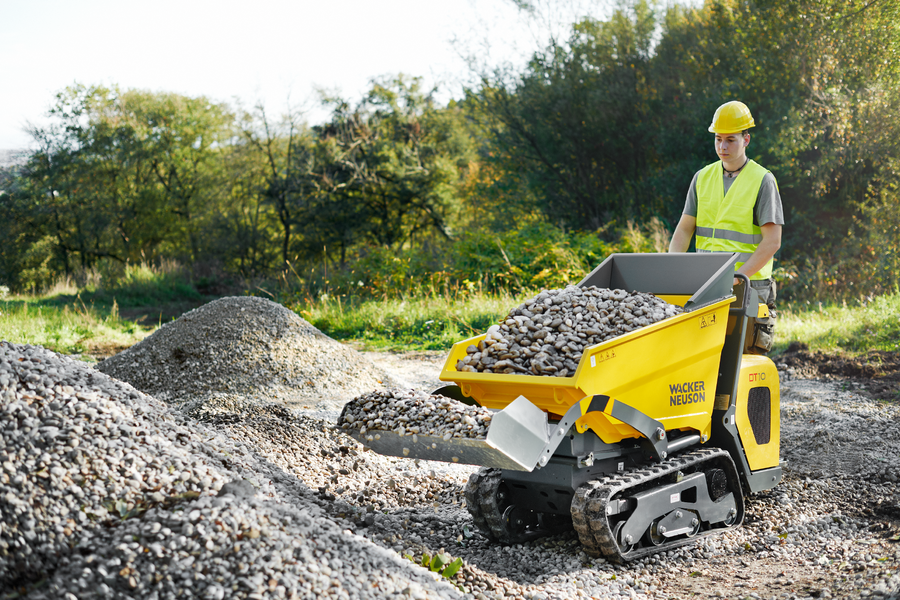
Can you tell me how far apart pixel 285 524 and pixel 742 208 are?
3.05 metres

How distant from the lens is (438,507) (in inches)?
155

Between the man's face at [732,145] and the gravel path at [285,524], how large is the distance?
6.71 feet

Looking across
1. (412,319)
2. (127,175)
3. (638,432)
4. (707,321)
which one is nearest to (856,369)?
(707,321)

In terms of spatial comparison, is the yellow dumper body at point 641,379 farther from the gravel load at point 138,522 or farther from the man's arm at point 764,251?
the gravel load at point 138,522

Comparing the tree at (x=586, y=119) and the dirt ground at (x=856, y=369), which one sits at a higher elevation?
the tree at (x=586, y=119)

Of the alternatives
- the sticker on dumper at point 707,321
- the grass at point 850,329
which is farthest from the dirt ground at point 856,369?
the sticker on dumper at point 707,321

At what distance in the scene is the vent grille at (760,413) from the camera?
379cm

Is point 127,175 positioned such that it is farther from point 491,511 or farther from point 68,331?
point 491,511

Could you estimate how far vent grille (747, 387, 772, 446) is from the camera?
3791 mm

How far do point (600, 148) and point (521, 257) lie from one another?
7.97m

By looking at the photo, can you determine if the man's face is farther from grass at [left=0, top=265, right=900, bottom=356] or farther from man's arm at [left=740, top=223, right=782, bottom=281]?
grass at [left=0, top=265, right=900, bottom=356]

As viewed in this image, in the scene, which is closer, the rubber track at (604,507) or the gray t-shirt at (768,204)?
the rubber track at (604,507)

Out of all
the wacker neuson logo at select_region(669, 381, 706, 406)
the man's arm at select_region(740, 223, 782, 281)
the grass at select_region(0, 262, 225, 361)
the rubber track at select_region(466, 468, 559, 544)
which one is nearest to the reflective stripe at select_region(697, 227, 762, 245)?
the man's arm at select_region(740, 223, 782, 281)

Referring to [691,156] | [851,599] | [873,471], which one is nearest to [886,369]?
[873,471]
